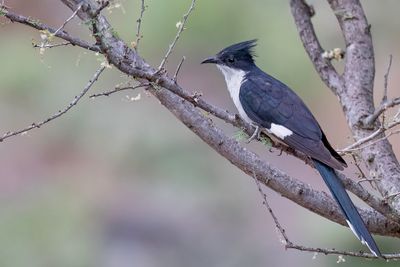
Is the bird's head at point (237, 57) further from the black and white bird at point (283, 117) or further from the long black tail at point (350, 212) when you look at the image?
the long black tail at point (350, 212)

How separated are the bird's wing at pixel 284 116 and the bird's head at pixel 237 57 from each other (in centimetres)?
17

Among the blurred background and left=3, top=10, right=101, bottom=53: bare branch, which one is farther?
the blurred background

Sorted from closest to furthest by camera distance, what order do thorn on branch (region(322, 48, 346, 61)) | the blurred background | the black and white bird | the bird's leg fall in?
the bird's leg, the black and white bird, thorn on branch (region(322, 48, 346, 61)), the blurred background

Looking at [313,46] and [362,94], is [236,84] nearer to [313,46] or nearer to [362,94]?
[313,46]

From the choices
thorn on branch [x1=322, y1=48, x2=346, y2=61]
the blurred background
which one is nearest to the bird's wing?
thorn on branch [x1=322, y1=48, x2=346, y2=61]

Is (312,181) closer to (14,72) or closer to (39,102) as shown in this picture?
(39,102)

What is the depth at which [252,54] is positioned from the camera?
195 inches

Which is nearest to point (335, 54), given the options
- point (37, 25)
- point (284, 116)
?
point (284, 116)

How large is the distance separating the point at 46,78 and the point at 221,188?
3020 mm

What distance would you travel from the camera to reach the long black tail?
3.56 m

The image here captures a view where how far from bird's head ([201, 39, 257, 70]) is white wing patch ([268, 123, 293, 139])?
77 centimetres

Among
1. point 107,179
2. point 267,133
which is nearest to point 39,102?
point 107,179

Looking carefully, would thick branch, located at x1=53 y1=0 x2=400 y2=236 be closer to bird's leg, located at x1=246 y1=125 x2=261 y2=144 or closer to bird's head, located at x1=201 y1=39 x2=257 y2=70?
bird's leg, located at x1=246 y1=125 x2=261 y2=144

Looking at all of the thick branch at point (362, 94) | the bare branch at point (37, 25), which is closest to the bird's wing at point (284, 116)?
the thick branch at point (362, 94)
